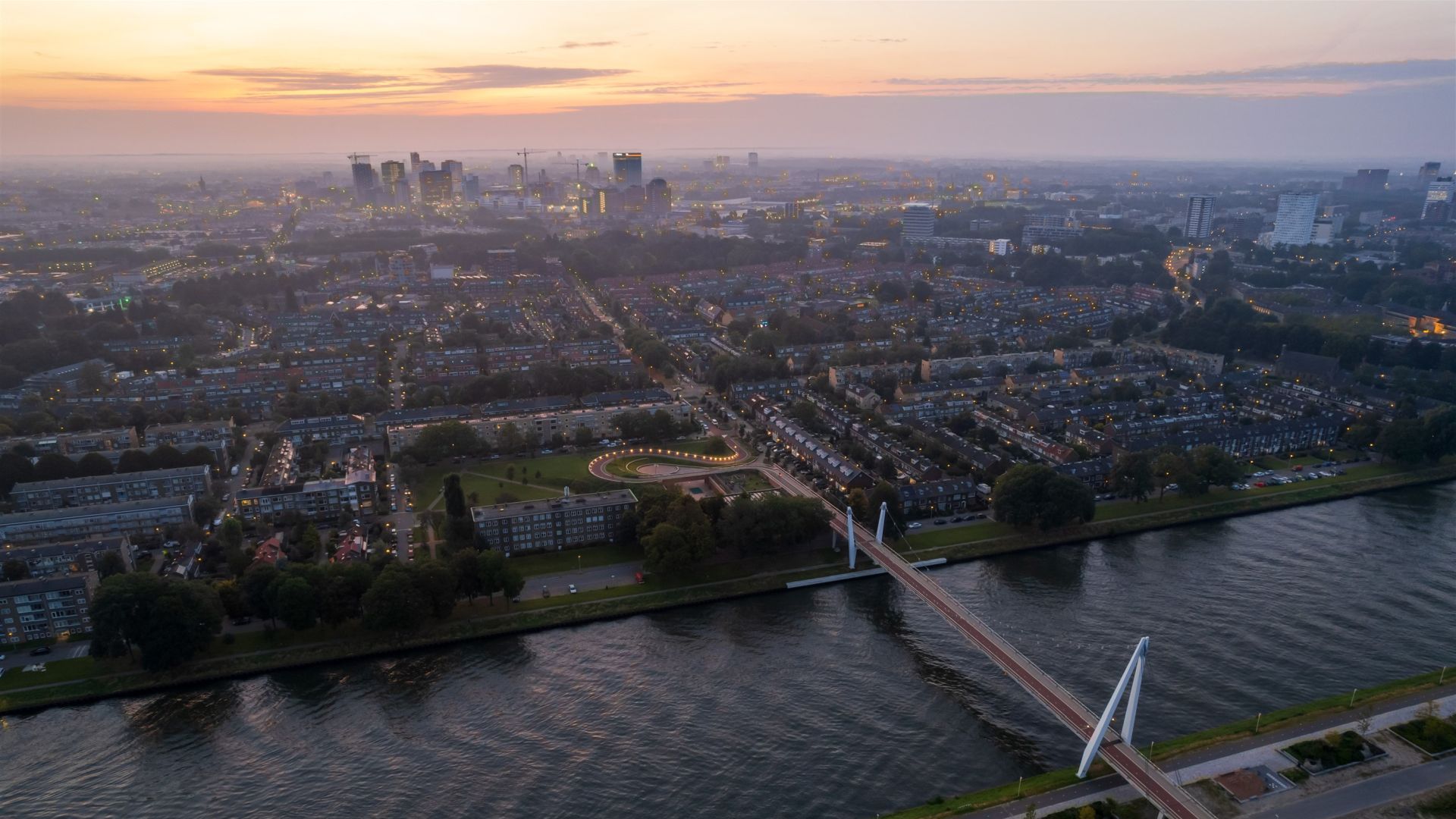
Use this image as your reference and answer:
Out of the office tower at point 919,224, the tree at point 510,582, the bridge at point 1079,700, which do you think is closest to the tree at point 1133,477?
the bridge at point 1079,700

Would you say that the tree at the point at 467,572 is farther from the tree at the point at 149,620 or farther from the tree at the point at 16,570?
the tree at the point at 16,570

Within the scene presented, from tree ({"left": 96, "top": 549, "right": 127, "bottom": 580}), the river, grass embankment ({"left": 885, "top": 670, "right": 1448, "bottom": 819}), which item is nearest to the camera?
grass embankment ({"left": 885, "top": 670, "right": 1448, "bottom": 819})

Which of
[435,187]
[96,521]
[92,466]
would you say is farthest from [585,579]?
[435,187]

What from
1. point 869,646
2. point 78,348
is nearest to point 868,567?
point 869,646

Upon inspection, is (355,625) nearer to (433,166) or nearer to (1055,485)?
(1055,485)

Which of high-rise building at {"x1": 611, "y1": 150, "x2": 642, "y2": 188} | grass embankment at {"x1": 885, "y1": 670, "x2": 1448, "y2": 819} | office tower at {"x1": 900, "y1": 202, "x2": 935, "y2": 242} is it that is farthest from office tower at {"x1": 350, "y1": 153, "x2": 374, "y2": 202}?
grass embankment at {"x1": 885, "y1": 670, "x2": 1448, "y2": 819}

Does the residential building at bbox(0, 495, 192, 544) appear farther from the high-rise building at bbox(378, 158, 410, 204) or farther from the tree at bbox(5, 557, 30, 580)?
the high-rise building at bbox(378, 158, 410, 204)
